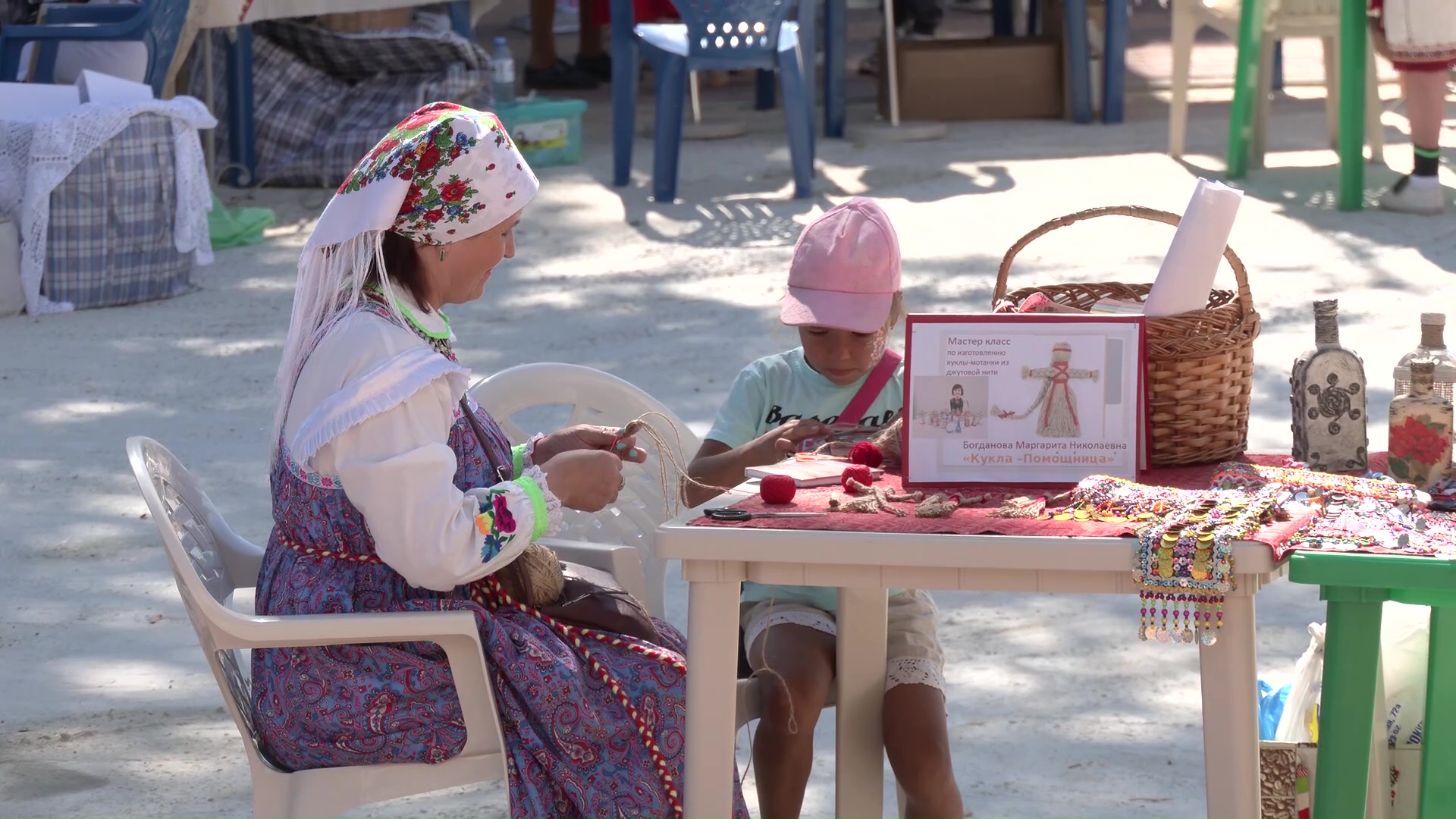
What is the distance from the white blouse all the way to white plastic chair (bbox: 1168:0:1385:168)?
6.21m

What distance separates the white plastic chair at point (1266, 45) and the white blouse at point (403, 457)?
621 cm

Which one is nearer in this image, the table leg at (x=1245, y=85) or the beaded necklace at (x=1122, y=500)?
the beaded necklace at (x=1122, y=500)

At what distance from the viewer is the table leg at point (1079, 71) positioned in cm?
931

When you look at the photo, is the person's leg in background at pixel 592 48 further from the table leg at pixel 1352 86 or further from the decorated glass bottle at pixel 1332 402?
the decorated glass bottle at pixel 1332 402

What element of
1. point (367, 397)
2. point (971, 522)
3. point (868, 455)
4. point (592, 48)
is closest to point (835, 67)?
point (592, 48)

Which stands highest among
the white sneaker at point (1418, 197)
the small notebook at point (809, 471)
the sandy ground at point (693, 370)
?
the small notebook at point (809, 471)

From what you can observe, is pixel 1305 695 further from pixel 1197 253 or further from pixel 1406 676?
pixel 1197 253

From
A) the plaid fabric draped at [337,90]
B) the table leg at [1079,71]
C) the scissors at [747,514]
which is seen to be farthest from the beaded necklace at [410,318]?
the table leg at [1079,71]

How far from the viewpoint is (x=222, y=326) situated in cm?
645

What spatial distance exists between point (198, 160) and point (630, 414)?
4.38 metres

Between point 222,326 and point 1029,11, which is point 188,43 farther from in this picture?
point 1029,11

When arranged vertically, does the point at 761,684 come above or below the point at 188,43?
below

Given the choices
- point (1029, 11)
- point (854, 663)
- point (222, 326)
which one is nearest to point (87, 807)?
point (854, 663)

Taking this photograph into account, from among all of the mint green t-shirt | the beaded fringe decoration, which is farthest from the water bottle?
the beaded fringe decoration
